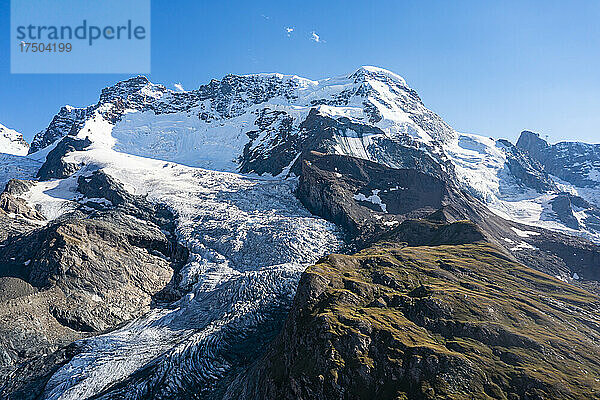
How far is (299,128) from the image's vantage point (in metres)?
184

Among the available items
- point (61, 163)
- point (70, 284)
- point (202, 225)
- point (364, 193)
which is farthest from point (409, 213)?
point (61, 163)

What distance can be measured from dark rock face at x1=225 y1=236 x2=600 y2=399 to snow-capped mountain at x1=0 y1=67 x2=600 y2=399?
18.0 metres

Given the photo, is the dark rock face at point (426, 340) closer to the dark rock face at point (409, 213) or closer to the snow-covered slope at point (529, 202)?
the dark rock face at point (409, 213)

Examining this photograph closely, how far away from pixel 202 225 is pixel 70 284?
36057mm

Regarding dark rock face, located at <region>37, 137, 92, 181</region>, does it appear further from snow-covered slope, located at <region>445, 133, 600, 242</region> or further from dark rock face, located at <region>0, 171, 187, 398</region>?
snow-covered slope, located at <region>445, 133, 600, 242</region>

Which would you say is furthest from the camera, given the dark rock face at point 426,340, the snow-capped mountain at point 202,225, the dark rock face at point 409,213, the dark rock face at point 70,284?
the dark rock face at point 409,213

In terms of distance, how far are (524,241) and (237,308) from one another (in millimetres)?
93744

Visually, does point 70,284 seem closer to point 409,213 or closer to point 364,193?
point 364,193

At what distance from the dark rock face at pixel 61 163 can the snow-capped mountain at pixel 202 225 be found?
0.97m

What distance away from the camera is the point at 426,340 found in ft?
105

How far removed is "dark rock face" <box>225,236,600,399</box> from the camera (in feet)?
89.2

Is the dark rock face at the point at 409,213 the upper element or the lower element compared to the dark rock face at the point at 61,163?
lower

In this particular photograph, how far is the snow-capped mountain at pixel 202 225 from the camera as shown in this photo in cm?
5169

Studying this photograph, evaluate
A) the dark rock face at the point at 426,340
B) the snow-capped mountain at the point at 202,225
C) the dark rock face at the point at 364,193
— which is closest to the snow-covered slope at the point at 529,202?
the snow-capped mountain at the point at 202,225
